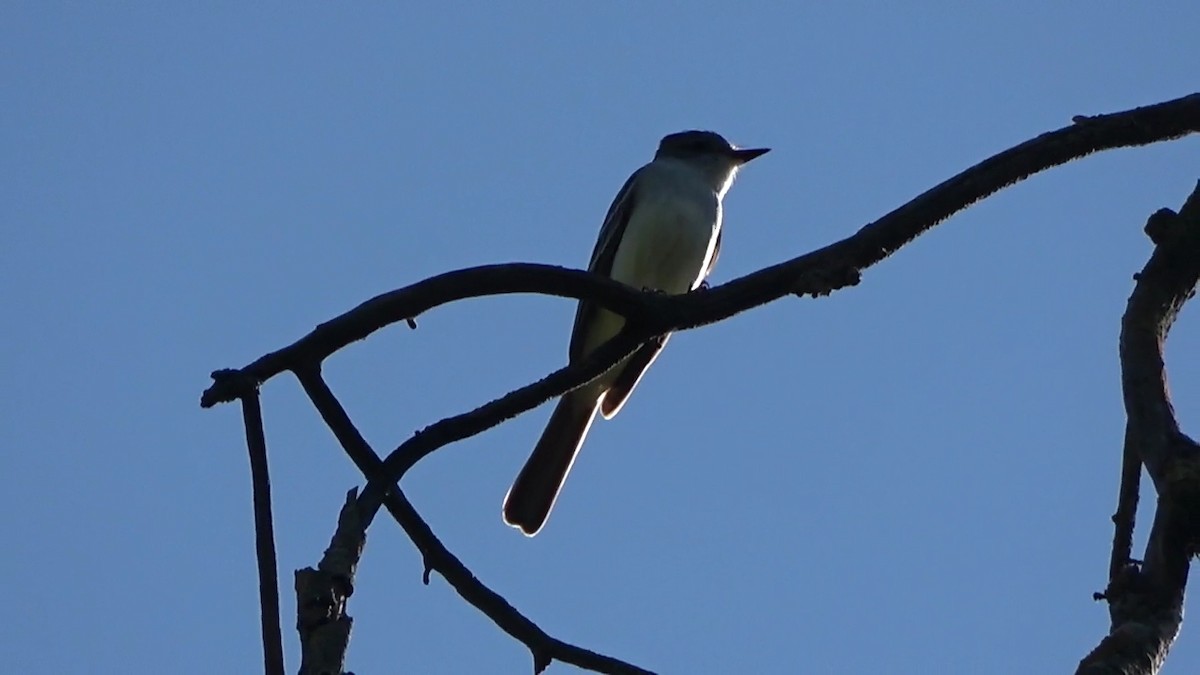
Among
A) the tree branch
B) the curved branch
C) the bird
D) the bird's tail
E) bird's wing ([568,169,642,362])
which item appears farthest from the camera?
bird's wing ([568,169,642,362])

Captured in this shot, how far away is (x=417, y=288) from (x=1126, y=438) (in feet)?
4.01

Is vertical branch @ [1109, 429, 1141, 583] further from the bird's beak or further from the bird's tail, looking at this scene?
the bird's beak

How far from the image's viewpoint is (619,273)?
27.2ft

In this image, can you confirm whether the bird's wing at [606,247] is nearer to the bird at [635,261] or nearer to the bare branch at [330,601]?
the bird at [635,261]

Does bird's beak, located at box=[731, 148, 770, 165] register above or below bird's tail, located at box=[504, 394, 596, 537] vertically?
above

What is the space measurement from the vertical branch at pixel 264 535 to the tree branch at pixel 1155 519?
3.33 ft

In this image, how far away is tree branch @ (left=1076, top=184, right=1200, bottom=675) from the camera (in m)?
2.22

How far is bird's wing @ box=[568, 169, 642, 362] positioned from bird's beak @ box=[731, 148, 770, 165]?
29.7 inches

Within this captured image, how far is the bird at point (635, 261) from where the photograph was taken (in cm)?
734

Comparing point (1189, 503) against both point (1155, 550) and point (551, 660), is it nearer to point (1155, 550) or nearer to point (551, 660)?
point (1155, 550)

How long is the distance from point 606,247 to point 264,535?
246 inches

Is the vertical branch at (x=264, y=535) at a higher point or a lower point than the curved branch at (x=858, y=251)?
lower

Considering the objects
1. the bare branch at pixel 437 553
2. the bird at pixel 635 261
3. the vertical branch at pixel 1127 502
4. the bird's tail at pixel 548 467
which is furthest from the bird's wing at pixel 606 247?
the vertical branch at pixel 1127 502

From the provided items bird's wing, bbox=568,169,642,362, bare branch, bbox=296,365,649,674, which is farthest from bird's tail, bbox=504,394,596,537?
bare branch, bbox=296,365,649,674
